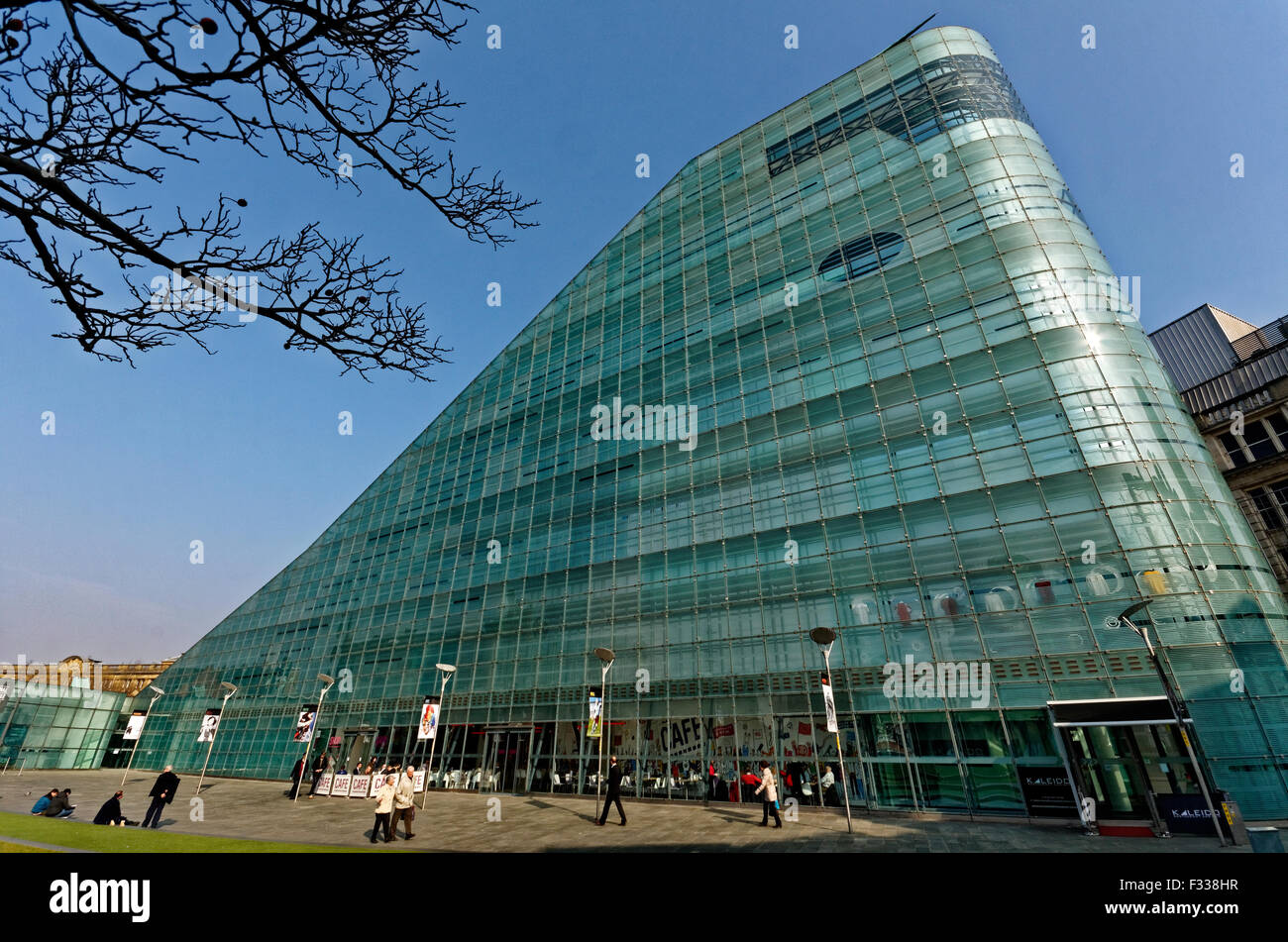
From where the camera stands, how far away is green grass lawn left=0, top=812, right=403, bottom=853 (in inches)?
451

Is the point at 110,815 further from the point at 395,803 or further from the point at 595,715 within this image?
the point at 595,715

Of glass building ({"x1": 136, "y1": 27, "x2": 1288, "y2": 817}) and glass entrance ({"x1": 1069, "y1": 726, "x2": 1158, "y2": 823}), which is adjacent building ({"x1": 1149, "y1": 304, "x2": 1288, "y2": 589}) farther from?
glass entrance ({"x1": 1069, "y1": 726, "x2": 1158, "y2": 823})

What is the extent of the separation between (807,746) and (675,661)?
6684mm

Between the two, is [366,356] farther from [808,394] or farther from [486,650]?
[486,650]

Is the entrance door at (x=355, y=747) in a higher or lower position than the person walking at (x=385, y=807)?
higher

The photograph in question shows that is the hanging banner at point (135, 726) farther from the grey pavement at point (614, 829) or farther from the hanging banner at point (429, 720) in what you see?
the hanging banner at point (429, 720)

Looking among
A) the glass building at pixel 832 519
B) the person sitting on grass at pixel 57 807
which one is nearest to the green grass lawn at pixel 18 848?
the person sitting on grass at pixel 57 807

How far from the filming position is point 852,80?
113 feet

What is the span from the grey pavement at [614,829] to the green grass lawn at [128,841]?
103cm

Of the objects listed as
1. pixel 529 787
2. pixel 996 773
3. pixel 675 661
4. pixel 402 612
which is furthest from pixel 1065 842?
pixel 402 612

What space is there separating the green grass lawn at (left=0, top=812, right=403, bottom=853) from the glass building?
14.6 m

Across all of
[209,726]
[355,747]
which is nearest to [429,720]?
[209,726]

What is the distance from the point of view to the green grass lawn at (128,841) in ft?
37.6

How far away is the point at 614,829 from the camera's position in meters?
15.8
